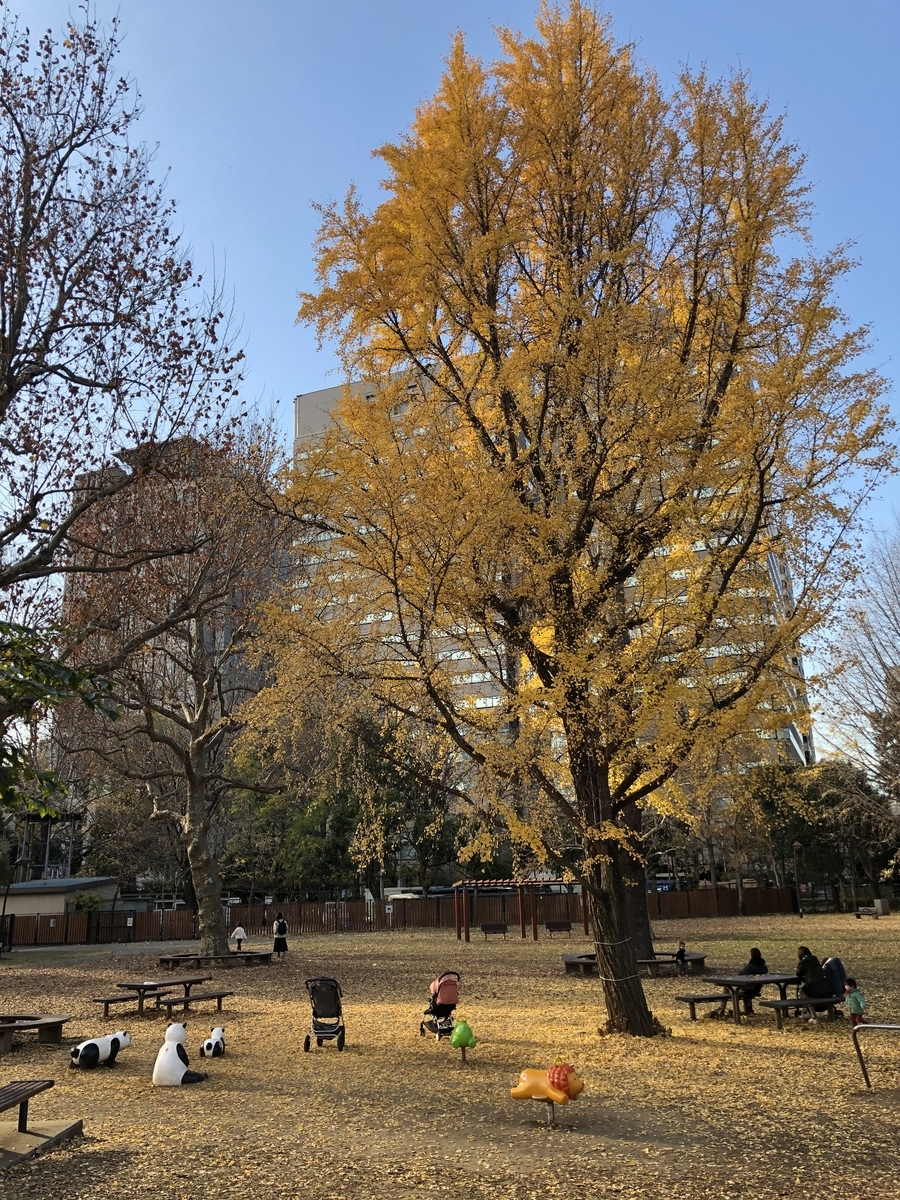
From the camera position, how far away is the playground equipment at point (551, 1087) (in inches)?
252

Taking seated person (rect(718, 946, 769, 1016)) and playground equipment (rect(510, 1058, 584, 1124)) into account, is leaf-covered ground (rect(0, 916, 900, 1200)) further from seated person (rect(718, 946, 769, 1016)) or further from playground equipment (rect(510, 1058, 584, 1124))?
seated person (rect(718, 946, 769, 1016))

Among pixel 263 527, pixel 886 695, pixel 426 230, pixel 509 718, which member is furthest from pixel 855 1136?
pixel 886 695

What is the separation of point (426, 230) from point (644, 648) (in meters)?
5.16

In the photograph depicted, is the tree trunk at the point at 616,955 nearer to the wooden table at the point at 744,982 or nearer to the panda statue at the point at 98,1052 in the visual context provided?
the wooden table at the point at 744,982

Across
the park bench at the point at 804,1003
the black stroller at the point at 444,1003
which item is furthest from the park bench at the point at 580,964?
the black stroller at the point at 444,1003

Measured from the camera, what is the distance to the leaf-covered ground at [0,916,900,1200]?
17.4 feet

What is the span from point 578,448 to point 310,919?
2875cm

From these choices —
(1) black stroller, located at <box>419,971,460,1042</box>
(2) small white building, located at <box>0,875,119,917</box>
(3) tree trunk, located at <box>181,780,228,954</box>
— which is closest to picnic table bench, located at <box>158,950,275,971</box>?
(3) tree trunk, located at <box>181,780,228,954</box>

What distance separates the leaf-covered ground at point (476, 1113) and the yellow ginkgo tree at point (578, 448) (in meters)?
1.70

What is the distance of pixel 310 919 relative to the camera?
33.8m

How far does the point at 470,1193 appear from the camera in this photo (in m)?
5.10

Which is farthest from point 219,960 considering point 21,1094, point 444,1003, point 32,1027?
point 21,1094

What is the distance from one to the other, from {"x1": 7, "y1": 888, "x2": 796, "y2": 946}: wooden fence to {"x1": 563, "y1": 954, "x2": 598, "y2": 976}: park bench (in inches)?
574

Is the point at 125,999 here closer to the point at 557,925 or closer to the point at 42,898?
the point at 557,925
